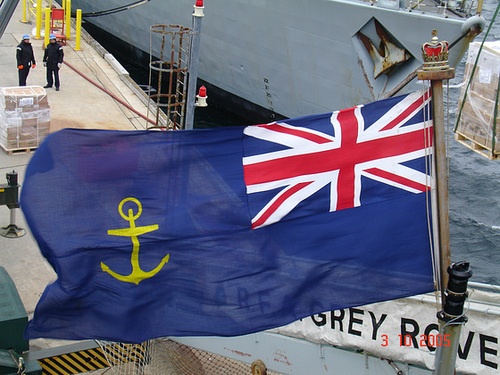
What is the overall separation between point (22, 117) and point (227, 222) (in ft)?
31.3

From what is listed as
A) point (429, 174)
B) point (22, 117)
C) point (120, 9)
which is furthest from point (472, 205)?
point (120, 9)

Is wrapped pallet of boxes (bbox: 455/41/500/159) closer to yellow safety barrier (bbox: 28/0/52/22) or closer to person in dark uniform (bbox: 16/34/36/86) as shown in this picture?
person in dark uniform (bbox: 16/34/36/86)

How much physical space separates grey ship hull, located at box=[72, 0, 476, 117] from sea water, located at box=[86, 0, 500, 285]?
1.32 meters

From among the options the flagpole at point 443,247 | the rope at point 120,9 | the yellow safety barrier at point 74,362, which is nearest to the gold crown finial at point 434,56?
the flagpole at point 443,247

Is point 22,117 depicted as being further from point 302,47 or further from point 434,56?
point 434,56

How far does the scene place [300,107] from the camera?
57.5 ft

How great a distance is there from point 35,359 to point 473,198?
43.2 ft

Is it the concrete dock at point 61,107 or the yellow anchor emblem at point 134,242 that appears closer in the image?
the yellow anchor emblem at point 134,242

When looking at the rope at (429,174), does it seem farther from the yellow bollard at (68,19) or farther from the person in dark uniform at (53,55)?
the yellow bollard at (68,19)

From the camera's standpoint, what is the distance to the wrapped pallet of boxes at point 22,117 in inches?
506

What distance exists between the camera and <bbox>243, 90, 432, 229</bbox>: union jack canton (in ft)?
14.9

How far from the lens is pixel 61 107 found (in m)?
16.0
